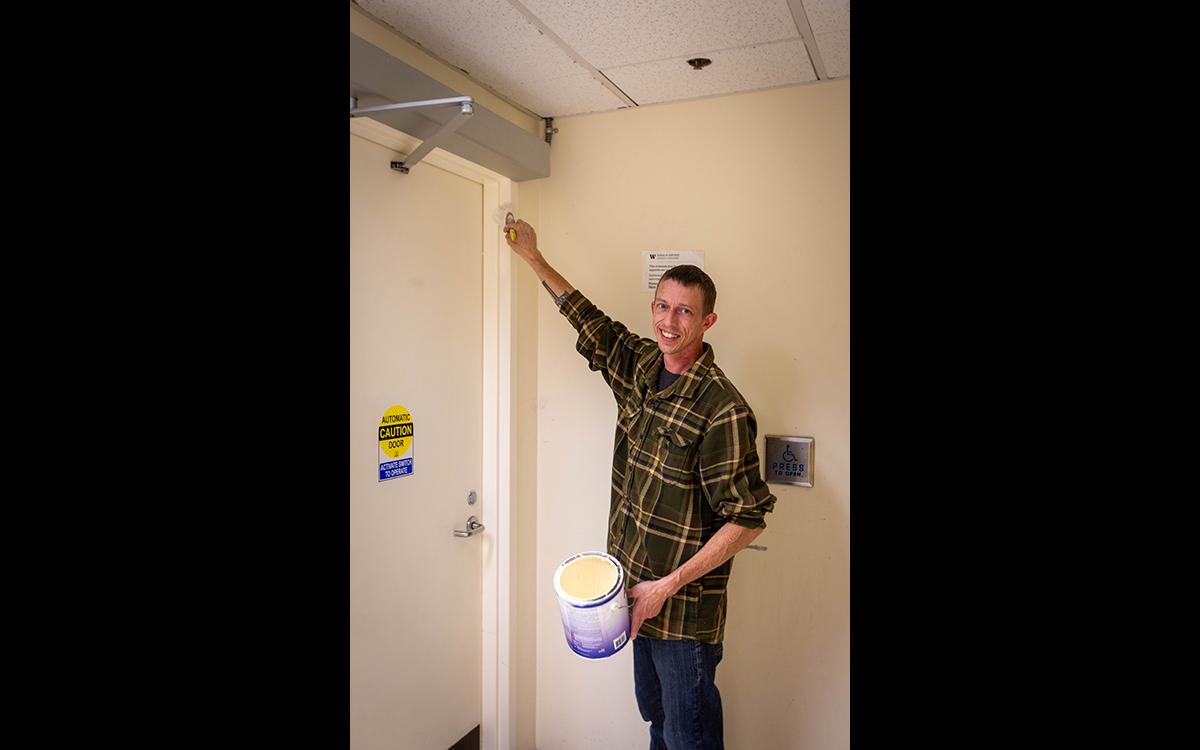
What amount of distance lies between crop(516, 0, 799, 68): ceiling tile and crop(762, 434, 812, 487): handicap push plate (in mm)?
1150

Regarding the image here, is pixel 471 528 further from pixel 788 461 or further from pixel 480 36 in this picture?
pixel 480 36

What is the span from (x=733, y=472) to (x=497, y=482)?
93cm

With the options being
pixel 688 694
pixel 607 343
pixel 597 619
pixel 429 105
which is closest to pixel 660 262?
pixel 607 343

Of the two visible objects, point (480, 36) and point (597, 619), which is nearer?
point (597, 619)

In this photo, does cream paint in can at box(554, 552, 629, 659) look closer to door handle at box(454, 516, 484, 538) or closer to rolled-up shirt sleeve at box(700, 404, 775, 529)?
rolled-up shirt sleeve at box(700, 404, 775, 529)

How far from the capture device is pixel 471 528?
7.32ft

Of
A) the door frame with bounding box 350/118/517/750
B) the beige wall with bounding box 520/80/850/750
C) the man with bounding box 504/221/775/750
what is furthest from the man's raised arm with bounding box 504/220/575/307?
the man with bounding box 504/221/775/750

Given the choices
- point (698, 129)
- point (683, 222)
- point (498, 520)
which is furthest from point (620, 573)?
point (698, 129)

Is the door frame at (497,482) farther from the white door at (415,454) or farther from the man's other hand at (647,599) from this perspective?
the man's other hand at (647,599)
